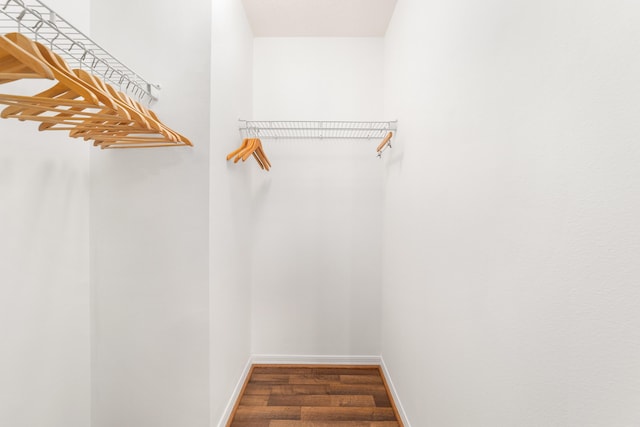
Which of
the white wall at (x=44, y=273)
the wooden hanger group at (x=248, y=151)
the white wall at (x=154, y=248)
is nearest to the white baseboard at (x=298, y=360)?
the white wall at (x=154, y=248)

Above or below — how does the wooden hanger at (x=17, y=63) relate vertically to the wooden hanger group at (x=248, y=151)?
below

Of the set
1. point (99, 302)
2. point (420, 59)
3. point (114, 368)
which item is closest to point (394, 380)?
point (114, 368)

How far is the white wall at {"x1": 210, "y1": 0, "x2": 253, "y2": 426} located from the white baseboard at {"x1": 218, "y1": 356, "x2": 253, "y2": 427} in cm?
5

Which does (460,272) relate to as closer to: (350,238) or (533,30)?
(533,30)

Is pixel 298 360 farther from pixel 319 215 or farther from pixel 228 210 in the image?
pixel 228 210

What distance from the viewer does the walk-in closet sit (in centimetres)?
58

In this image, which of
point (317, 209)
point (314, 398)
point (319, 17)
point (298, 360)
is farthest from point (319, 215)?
point (319, 17)

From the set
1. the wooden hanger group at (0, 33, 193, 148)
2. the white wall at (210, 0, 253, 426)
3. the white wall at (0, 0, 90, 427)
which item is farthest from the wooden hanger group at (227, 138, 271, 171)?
the white wall at (0, 0, 90, 427)

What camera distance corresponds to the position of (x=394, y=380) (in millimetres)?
1939

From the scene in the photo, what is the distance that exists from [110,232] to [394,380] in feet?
6.31

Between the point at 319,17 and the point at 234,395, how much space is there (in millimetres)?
2677

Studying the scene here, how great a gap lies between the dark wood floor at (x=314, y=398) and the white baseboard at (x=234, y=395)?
1.8 inches

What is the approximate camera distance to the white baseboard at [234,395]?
5.49 feet

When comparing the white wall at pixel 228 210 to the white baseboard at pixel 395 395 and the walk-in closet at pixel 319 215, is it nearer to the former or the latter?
the walk-in closet at pixel 319 215
